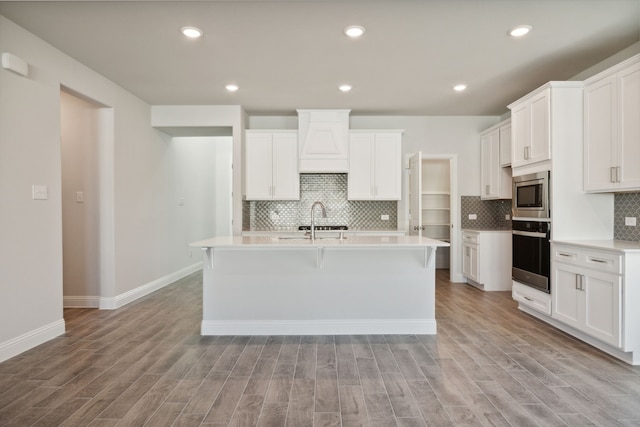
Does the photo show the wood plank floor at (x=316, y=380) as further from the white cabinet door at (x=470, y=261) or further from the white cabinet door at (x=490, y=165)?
the white cabinet door at (x=490, y=165)

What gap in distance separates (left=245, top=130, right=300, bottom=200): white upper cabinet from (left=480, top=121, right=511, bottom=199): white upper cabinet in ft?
9.62

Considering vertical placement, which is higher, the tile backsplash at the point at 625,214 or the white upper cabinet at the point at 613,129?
the white upper cabinet at the point at 613,129

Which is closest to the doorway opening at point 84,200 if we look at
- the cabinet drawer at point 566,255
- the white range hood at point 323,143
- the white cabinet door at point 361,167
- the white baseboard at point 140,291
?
A: the white baseboard at point 140,291

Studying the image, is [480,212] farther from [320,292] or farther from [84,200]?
[84,200]

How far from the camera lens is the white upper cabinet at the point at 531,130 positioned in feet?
11.6

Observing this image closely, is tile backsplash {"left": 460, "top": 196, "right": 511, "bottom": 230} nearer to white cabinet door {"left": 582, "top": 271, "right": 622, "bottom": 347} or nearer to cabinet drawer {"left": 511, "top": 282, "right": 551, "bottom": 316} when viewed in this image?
cabinet drawer {"left": 511, "top": 282, "right": 551, "bottom": 316}

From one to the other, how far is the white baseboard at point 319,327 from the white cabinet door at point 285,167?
2.39 metres

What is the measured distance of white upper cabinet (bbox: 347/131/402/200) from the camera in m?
5.34

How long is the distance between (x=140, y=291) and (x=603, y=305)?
5079 mm

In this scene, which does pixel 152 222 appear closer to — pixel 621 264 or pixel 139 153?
pixel 139 153

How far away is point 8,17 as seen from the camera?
2770 millimetres

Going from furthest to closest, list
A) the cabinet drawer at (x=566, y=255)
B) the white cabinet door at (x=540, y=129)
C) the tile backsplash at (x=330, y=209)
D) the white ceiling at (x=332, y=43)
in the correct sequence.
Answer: the tile backsplash at (x=330, y=209) < the white cabinet door at (x=540, y=129) < the cabinet drawer at (x=566, y=255) < the white ceiling at (x=332, y=43)

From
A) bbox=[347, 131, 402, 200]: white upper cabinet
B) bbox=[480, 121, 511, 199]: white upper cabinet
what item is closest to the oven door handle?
bbox=[480, 121, 511, 199]: white upper cabinet

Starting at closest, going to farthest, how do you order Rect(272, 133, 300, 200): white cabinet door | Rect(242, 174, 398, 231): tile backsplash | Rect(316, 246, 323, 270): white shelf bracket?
Rect(316, 246, 323, 270): white shelf bracket → Rect(272, 133, 300, 200): white cabinet door → Rect(242, 174, 398, 231): tile backsplash
